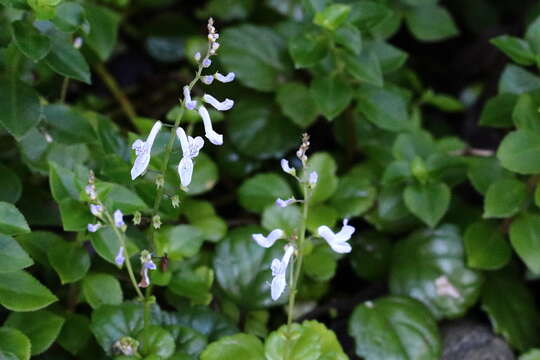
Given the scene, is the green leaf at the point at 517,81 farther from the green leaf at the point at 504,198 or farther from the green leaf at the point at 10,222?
the green leaf at the point at 10,222

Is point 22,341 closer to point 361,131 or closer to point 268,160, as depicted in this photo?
point 268,160

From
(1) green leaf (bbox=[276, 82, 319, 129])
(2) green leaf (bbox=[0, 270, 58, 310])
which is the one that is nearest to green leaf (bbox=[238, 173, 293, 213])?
→ (1) green leaf (bbox=[276, 82, 319, 129])

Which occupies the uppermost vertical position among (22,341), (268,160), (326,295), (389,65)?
(389,65)

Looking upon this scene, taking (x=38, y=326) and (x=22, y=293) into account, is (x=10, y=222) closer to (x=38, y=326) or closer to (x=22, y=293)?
(x=22, y=293)

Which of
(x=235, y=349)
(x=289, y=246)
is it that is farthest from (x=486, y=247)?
(x=289, y=246)

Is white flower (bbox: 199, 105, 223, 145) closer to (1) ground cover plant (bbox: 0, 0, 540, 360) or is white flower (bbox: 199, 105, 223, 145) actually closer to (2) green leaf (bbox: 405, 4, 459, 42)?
(1) ground cover plant (bbox: 0, 0, 540, 360)

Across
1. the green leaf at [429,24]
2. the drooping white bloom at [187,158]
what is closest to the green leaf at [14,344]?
the drooping white bloom at [187,158]

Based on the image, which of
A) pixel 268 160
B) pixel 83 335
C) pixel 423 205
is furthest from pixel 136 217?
pixel 268 160
